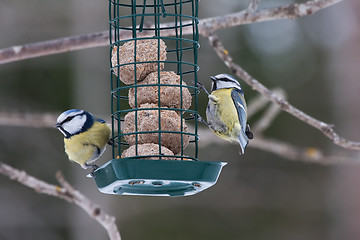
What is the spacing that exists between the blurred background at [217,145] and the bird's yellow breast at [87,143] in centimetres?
650

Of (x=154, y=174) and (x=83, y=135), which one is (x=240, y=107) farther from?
(x=154, y=174)

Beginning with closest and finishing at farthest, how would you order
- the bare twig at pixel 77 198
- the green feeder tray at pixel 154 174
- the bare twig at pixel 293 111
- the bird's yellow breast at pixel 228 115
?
1. the green feeder tray at pixel 154 174
2. the bare twig at pixel 77 198
3. the bare twig at pixel 293 111
4. the bird's yellow breast at pixel 228 115

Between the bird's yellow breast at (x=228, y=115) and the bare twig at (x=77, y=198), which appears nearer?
the bare twig at (x=77, y=198)

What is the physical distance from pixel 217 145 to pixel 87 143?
742 centimetres

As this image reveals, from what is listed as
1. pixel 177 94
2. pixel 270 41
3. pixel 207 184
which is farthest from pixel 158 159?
pixel 270 41

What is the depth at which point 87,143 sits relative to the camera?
4.76 meters

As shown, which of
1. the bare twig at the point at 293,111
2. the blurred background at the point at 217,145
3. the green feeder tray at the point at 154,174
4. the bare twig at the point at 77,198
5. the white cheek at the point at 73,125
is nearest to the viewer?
the green feeder tray at the point at 154,174

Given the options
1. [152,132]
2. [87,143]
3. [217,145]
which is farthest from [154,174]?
[217,145]

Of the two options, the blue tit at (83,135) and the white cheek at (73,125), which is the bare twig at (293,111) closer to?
the blue tit at (83,135)

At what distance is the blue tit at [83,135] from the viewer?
4.77 m

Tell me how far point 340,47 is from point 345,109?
1363 mm

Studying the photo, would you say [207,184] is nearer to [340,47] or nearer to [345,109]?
[345,109]

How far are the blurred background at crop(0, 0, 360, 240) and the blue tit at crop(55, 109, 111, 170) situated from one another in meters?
6.49

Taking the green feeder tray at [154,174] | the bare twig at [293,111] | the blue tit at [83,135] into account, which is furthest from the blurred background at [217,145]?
the green feeder tray at [154,174]
